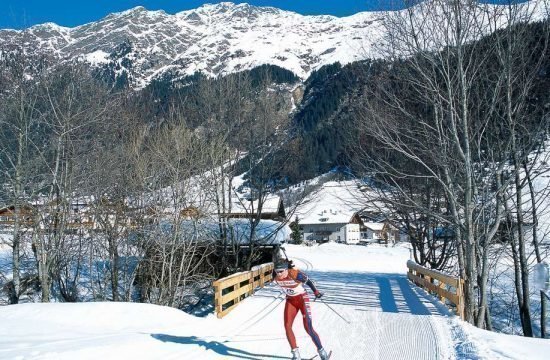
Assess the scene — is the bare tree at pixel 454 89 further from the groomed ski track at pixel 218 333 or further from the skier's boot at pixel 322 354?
the skier's boot at pixel 322 354

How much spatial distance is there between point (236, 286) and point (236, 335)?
11.7 feet

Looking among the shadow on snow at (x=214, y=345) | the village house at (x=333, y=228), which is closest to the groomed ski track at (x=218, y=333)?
the shadow on snow at (x=214, y=345)

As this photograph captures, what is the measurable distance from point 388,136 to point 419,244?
1077cm

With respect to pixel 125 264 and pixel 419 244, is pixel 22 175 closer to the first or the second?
pixel 125 264

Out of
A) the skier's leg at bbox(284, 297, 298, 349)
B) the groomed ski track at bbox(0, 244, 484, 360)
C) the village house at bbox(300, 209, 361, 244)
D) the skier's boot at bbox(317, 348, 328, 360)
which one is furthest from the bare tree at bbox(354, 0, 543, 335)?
the village house at bbox(300, 209, 361, 244)

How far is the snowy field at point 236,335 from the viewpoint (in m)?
8.05

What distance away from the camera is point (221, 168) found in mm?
20703

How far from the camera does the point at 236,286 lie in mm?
13367

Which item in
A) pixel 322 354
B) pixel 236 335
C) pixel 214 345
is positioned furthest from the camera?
pixel 236 335

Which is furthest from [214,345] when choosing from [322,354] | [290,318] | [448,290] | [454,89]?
[454,89]

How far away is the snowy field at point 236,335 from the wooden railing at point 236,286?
0.94 ft

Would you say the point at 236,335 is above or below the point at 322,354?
below

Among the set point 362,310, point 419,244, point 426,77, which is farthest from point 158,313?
point 419,244

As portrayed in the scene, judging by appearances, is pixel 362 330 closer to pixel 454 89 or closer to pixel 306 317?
pixel 306 317
